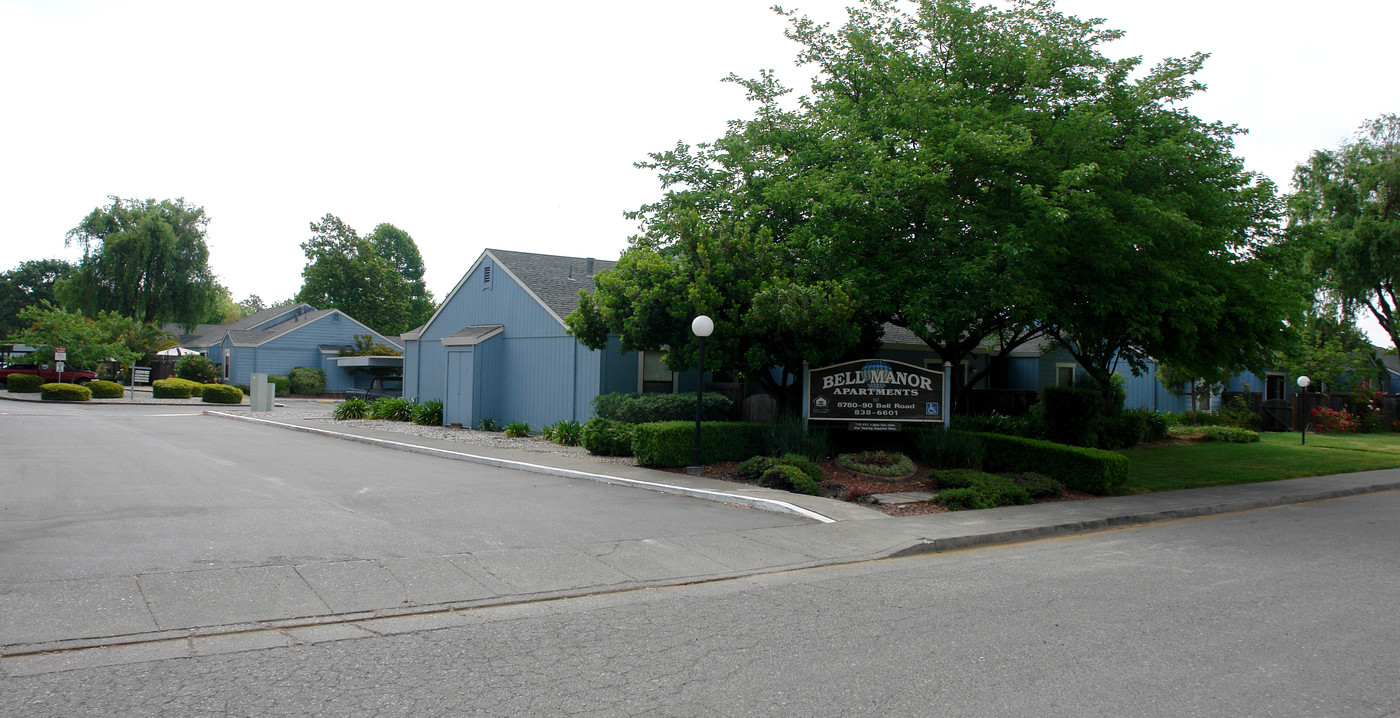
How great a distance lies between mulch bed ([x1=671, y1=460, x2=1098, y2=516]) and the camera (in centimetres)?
1141

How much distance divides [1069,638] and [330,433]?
1917cm

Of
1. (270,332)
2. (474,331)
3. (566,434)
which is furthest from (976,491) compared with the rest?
(270,332)

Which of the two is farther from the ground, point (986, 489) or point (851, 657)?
point (986, 489)

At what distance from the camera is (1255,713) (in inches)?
171

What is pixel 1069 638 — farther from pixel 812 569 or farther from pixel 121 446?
pixel 121 446

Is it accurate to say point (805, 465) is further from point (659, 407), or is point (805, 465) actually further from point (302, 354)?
point (302, 354)

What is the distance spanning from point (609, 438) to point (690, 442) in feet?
8.14

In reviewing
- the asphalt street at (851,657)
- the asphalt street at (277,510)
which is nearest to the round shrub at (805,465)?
the asphalt street at (277,510)

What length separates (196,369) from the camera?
151 feet

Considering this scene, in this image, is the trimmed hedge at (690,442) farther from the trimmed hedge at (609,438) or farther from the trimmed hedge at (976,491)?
the trimmed hedge at (976,491)

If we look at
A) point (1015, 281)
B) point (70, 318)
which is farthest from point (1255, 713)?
point (70, 318)

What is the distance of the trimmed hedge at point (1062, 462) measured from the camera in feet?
43.3

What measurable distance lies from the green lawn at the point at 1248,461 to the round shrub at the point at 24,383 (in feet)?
148

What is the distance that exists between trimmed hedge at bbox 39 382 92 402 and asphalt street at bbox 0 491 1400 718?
123 feet
